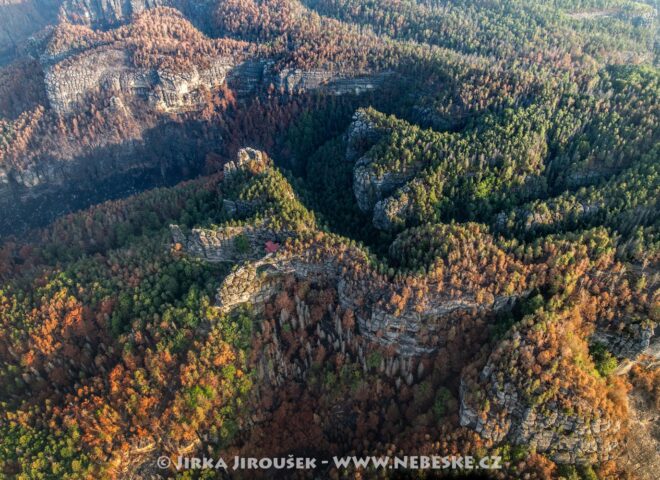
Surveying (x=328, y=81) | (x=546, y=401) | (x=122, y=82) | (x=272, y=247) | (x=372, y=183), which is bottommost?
(x=546, y=401)

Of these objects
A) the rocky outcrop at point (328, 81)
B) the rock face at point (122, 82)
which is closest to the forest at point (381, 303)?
the rocky outcrop at point (328, 81)

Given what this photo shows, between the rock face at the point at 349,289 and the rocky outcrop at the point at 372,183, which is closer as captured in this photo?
the rock face at the point at 349,289

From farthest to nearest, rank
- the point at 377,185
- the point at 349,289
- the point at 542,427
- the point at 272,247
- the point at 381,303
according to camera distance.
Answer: the point at 377,185 → the point at 272,247 → the point at 349,289 → the point at 381,303 → the point at 542,427

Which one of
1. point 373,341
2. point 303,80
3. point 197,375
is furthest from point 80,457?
point 303,80

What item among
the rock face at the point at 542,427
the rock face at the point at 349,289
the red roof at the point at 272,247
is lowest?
the rock face at the point at 542,427

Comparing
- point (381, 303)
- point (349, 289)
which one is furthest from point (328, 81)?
point (381, 303)

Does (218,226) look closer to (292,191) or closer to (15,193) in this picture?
(292,191)

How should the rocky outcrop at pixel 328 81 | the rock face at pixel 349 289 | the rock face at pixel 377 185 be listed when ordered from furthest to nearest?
1. the rocky outcrop at pixel 328 81
2. the rock face at pixel 377 185
3. the rock face at pixel 349 289

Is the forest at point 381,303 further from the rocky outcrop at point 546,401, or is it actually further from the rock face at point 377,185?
the rock face at point 377,185

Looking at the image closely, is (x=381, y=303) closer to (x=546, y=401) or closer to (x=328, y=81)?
(x=546, y=401)
